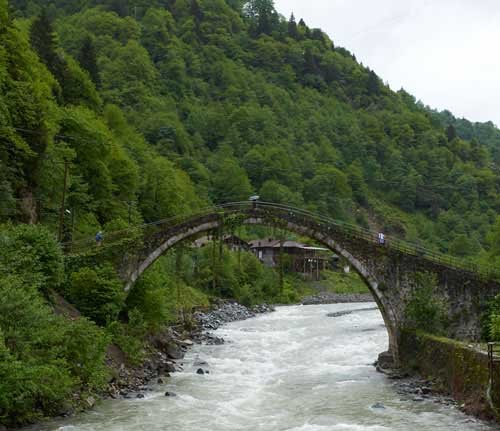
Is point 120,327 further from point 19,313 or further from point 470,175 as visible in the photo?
point 470,175

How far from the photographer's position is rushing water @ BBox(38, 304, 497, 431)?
56.6 feet

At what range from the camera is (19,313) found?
1620 cm

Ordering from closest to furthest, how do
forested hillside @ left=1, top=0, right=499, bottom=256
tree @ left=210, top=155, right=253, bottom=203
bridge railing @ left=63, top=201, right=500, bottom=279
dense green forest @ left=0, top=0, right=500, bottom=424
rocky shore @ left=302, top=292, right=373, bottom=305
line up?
dense green forest @ left=0, top=0, right=500, bottom=424 → bridge railing @ left=63, top=201, right=500, bottom=279 → rocky shore @ left=302, top=292, right=373, bottom=305 → forested hillside @ left=1, top=0, right=499, bottom=256 → tree @ left=210, top=155, right=253, bottom=203

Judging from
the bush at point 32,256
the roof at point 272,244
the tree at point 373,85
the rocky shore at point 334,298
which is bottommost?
the rocky shore at point 334,298

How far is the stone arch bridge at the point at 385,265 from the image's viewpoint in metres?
26.6

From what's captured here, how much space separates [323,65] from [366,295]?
10277cm

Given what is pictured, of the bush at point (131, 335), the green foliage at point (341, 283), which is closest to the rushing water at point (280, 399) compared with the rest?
the bush at point (131, 335)

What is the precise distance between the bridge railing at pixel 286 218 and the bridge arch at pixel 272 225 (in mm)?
48

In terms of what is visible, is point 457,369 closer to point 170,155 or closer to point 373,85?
point 170,155

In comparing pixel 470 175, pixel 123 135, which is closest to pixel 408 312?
Answer: pixel 123 135

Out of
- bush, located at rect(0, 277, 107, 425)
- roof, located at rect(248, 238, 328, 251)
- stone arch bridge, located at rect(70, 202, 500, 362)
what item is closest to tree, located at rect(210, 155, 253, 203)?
roof, located at rect(248, 238, 328, 251)

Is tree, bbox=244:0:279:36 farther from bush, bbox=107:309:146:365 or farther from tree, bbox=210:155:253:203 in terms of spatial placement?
bush, bbox=107:309:146:365

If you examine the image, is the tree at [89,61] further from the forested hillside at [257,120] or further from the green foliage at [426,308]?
the green foliage at [426,308]

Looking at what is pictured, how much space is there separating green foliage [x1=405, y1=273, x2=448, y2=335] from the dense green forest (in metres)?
11.6
